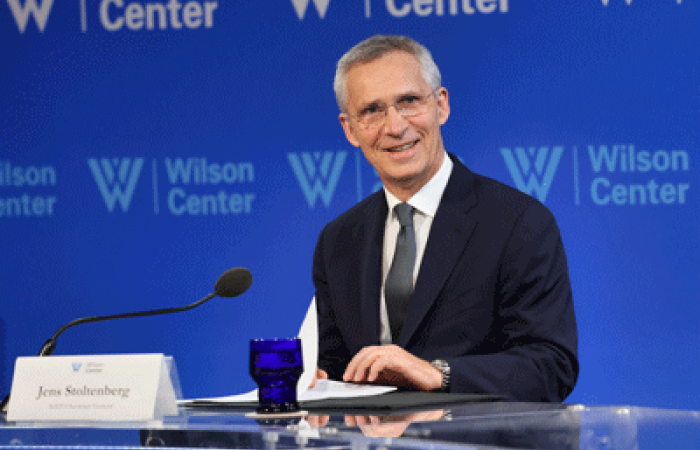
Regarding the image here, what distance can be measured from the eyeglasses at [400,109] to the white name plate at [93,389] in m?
1.25

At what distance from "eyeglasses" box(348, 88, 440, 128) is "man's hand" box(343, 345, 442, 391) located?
901mm

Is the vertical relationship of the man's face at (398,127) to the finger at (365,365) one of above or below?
above

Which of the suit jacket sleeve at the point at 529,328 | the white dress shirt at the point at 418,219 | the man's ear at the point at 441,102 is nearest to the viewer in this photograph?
the suit jacket sleeve at the point at 529,328

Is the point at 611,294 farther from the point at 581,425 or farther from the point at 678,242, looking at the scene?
the point at 581,425

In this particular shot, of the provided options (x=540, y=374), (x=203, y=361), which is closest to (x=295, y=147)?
(x=203, y=361)

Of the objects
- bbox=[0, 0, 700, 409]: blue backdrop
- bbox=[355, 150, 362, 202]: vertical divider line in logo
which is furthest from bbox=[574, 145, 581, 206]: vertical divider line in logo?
bbox=[355, 150, 362, 202]: vertical divider line in logo

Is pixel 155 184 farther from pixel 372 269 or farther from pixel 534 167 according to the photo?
pixel 372 269

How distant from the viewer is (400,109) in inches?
103

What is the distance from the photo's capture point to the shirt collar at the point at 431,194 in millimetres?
2535

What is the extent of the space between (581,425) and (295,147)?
2.82 m

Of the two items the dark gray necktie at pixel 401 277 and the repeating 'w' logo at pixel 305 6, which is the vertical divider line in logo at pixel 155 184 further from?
the dark gray necktie at pixel 401 277

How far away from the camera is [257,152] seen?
4.07 meters

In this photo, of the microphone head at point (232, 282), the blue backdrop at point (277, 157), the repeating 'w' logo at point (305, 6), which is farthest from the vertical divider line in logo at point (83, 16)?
the microphone head at point (232, 282)

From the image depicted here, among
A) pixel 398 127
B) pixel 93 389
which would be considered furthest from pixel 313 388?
pixel 398 127
